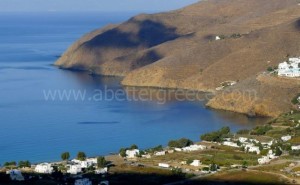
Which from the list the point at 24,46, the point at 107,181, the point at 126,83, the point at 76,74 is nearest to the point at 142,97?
the point at 126,83

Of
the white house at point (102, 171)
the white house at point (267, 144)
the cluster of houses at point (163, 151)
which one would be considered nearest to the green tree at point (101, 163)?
the white house at point (102, 171)

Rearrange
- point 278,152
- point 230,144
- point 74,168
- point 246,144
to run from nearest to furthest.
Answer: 1. point 74,168
2. point 278,152
3. point 246,144
4. point 230,144

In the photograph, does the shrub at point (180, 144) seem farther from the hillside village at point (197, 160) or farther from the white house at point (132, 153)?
the white house at point (132, 153)

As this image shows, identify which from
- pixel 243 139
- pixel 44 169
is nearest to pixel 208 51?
pixel 243 139

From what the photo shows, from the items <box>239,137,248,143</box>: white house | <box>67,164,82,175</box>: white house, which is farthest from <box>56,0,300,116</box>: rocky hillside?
<box>67,164,82,175</box>: white house

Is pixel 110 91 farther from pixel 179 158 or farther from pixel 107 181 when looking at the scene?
pixel 107 181

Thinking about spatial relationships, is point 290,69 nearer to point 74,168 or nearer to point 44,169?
point 74,168
